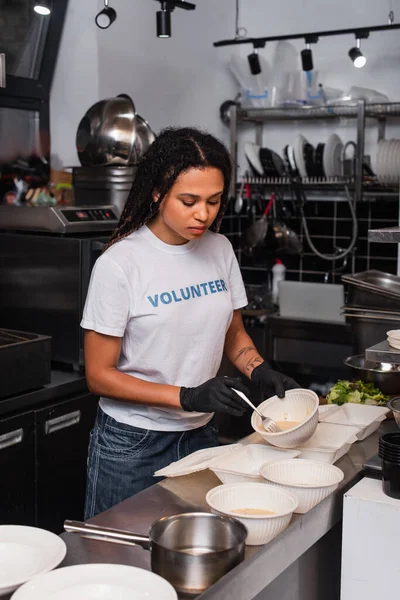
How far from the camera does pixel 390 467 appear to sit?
1.81 meters

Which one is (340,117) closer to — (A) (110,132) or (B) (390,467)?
(A) (110,132)

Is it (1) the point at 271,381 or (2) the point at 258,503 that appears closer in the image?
(2) the point at 258,503

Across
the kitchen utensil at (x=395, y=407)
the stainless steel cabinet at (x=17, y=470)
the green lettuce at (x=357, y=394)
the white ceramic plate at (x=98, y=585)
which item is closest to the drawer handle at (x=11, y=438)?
the stainless steel cabinet at (x=17, y=470)

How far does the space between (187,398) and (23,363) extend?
1.23 m

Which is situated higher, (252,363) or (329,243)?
(329,243)

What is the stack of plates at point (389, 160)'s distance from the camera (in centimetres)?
462

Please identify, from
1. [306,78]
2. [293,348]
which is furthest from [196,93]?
[293,348]

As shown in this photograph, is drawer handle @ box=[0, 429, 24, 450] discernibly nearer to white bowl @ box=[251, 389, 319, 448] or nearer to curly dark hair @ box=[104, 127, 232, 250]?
curly dark hair @ box=[104, 127, 232, 250]

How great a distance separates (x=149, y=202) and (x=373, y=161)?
322 cm

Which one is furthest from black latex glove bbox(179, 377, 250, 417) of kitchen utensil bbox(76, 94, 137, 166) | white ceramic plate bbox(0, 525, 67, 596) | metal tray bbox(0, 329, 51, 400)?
kitchen utensil bbox(76, 94, 137, 166)

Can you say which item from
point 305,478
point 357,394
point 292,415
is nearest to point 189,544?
point 305,478

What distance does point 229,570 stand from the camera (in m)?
1.40

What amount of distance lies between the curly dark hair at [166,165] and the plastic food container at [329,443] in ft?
2.34

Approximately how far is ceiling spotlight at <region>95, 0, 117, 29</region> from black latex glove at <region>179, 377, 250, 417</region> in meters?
2.17
